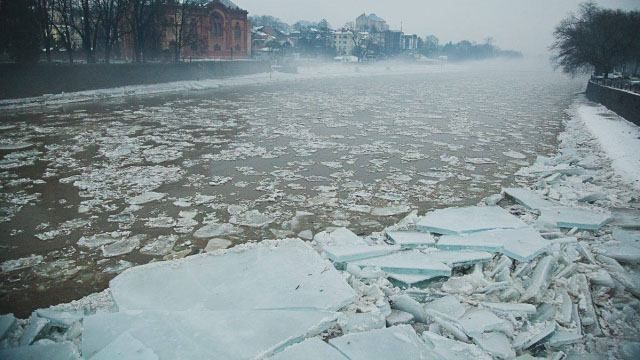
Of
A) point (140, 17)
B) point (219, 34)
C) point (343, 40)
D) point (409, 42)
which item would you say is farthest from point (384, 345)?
point (409, 42)

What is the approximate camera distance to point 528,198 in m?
5.75

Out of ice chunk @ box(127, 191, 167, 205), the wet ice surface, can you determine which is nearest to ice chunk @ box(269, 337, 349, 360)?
the wet ice surface

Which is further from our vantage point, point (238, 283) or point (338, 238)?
point (338, 238)

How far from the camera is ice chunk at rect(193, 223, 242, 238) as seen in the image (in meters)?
4.66

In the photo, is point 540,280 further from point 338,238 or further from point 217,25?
point 217,25

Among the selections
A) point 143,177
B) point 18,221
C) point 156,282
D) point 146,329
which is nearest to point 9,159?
point 143,177

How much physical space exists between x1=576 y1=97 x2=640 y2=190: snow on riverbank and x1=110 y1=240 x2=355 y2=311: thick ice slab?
6052 mm

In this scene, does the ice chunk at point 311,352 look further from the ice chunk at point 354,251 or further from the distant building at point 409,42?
the distant building at point 409,42

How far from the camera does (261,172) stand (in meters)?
7.23

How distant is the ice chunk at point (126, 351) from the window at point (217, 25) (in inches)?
2206

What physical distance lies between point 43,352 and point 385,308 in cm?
240

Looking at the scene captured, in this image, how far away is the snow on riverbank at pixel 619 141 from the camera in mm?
7332

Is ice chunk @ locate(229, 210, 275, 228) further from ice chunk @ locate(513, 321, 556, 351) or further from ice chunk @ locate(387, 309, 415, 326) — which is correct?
ice chunk @ locate(513, 321, 556, 351)

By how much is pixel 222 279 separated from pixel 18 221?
336 centimetres
